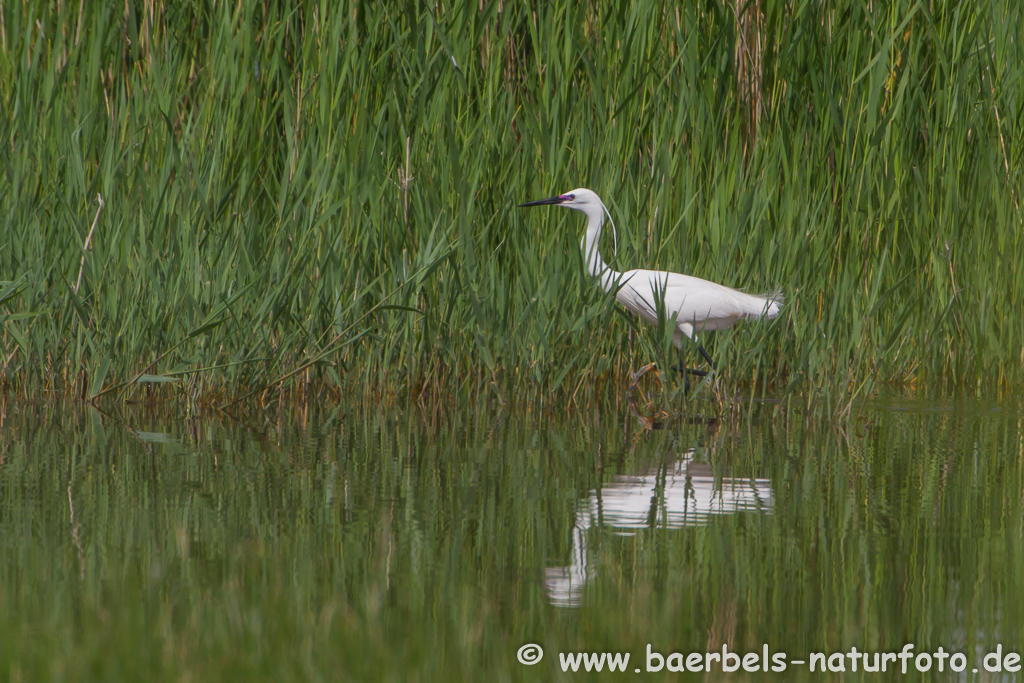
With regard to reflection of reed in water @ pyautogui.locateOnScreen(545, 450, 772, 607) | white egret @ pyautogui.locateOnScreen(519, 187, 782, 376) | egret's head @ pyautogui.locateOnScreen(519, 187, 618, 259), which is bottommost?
reflection of reed in water @ pyautogui.locateOnScreen(545, 450, 772, 607)

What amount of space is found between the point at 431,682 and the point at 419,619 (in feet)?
0.84

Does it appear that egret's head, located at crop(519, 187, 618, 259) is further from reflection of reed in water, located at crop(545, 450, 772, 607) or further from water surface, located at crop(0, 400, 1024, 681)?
reflection of reed in water, located at crop(545, 450, 772, 607)

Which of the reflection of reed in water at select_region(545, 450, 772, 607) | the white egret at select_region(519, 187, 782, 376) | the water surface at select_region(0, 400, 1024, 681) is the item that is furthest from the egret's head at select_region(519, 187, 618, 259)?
the reflection of reed in water at select_region(545, 450, 772, 607)

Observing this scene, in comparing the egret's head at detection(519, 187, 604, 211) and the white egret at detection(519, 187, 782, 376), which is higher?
the egret's head at detection(519, 187, 604, 211)

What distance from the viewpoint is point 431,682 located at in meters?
1.81

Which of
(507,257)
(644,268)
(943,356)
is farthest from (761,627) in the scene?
(943,356)

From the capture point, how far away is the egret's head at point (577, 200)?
16.5 feet

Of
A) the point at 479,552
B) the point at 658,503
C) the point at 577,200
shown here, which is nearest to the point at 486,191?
the point at 577,200

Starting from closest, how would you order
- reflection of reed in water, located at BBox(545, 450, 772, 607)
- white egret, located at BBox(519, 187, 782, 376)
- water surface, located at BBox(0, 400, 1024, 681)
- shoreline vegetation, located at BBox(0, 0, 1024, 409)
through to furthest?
water surface, located at BBox(0, 400, 1024, 681) → reflection of reed in water, located at BBox(545, 450, 772, 607) → shoreline vegetation, located at BBox(0, 0, 1024, 409) → white egret, located at BBox(519, 187, 782, 376)

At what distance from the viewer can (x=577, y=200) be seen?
16.7 feet

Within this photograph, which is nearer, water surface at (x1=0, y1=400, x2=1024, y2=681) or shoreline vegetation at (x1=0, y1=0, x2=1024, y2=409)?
water surface at (x1=0, y1=400, x2=1024, y2=681)

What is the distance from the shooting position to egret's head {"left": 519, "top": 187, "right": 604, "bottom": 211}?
503 cm

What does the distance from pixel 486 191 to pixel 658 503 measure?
2434mm

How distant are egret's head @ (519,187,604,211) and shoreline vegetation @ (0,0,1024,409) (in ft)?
0.28
